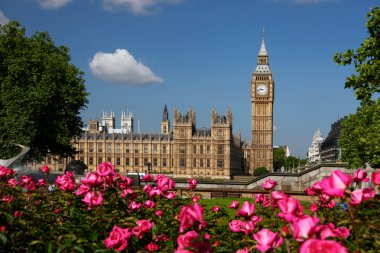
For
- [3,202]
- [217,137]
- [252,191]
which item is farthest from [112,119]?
[3,202]

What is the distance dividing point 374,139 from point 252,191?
8.12 m

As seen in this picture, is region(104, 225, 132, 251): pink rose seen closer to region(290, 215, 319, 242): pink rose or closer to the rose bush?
the rose bush

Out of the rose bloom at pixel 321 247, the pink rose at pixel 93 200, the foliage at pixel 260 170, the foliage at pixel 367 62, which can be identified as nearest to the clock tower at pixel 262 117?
the foliage at pixel 260 170

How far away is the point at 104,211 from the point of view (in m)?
4.63

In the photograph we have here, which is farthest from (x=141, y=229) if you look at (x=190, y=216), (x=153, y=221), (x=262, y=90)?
(x=262, y=90)

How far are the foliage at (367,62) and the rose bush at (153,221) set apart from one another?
12.0 meters

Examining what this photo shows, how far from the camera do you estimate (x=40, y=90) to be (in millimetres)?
31000

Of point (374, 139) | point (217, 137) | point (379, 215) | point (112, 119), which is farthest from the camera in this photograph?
point (112, 119)

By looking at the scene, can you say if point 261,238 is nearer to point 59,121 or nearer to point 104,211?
point 104,211

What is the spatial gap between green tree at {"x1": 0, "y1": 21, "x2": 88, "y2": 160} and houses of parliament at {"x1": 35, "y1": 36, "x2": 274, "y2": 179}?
57.9m

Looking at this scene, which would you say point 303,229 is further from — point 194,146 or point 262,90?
point 262,90

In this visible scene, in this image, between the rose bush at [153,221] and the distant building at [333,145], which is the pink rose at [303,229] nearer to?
the rose bush at [153,221]

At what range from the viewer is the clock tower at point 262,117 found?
103 metres

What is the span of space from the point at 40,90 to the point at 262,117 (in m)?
80.3
